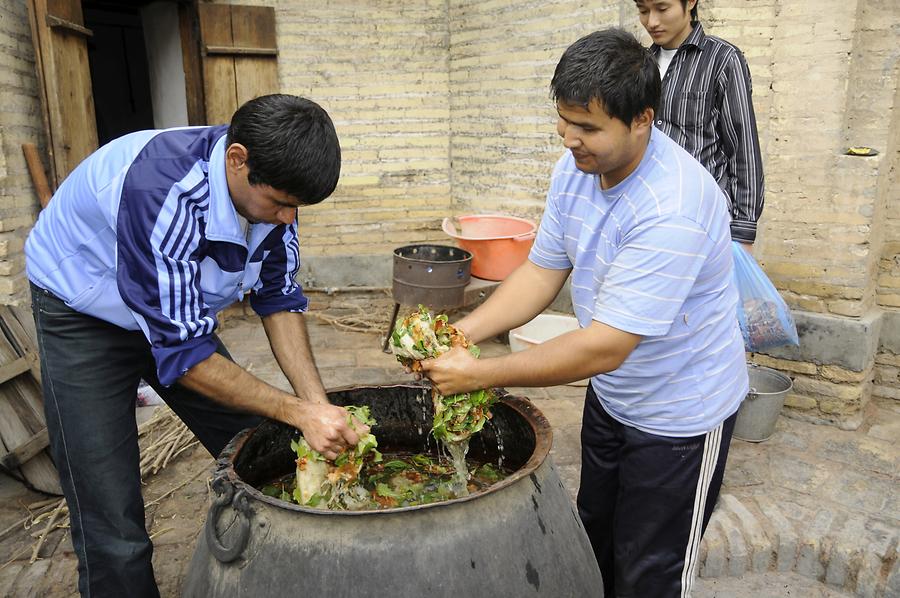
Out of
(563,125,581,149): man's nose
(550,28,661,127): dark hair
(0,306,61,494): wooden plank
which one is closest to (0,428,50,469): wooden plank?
(0,306,61,494): wooden plank

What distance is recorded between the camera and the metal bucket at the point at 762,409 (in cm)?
429

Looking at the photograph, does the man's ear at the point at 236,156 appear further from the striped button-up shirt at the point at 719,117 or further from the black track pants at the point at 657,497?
the striped button-up shirt at the point at 719,117

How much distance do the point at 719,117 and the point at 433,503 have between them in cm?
243

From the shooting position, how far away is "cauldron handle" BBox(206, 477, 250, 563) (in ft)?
6.23

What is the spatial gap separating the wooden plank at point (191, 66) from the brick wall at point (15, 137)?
1659 millimetres

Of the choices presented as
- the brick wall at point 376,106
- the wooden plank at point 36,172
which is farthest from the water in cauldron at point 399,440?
the brick wall at point 376,106

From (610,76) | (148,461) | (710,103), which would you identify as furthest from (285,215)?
(148,461)

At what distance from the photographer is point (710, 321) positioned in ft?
7.17

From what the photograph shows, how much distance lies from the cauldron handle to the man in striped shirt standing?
240 centimetres

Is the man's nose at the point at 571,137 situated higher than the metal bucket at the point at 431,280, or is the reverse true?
the man's nose at the point at 571,137

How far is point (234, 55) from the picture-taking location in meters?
6.91

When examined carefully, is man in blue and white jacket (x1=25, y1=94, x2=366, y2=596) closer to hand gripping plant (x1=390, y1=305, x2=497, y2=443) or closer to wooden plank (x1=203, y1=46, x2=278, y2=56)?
hand gripping plant (x1=390, y1=305, x2=497, y2=443)

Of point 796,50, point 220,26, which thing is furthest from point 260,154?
point 220,26

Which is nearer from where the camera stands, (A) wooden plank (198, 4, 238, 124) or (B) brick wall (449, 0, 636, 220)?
(B) brick wall (449, 0, 636, 220)
